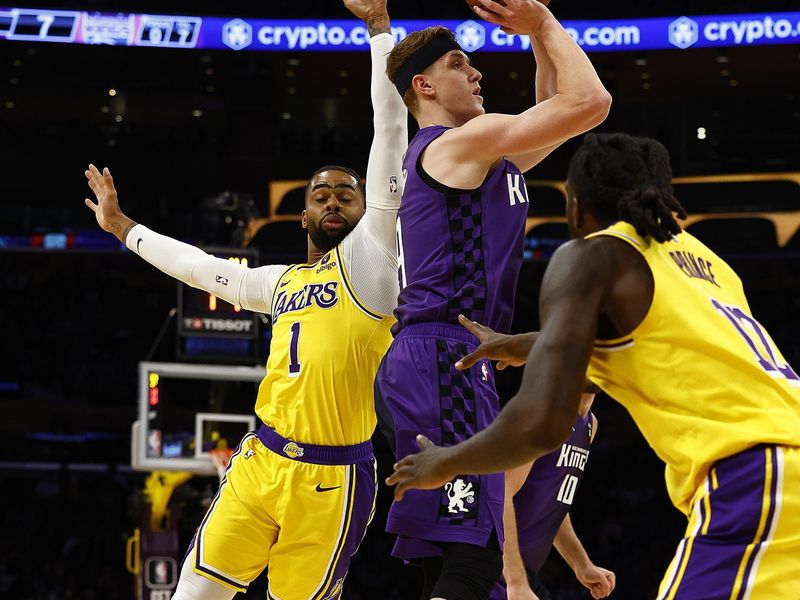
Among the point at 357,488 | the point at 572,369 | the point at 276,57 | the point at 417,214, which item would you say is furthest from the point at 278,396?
the point at 276,57

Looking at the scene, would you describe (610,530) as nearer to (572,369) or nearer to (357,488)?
(357,488)

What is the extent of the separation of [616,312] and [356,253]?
2.17 m

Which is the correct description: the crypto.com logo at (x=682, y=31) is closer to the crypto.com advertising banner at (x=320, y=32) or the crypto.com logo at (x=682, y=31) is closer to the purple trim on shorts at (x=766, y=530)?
the crypto.com advertising banner at (x=320, y=32)

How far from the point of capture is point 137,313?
19.0m

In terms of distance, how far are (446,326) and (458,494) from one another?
1.78 feet

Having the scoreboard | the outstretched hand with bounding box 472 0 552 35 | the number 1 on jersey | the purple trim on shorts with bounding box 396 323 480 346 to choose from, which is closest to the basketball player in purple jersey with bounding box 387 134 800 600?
the purple trim on shorts with bounding box 396 323 480 346

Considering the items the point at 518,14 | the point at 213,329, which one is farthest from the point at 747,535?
the point at 213,329

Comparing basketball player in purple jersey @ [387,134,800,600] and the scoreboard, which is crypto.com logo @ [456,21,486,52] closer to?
the scoreboard

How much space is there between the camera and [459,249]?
12.1ft

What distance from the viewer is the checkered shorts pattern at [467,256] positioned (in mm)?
3666

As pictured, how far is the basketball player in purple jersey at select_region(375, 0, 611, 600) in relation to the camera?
11.6ft

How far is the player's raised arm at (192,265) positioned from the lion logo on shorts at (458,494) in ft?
5.70

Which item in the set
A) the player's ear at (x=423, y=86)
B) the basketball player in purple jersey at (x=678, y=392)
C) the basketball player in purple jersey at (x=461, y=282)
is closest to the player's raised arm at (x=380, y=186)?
the player's ear at (x=423, y=86)

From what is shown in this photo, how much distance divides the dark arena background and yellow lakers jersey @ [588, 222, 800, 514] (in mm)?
12946
